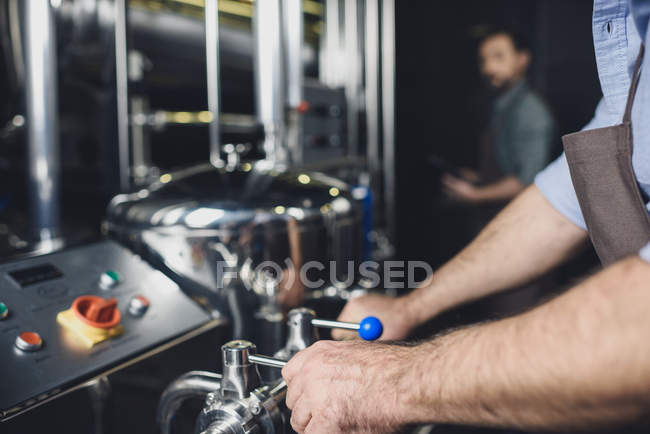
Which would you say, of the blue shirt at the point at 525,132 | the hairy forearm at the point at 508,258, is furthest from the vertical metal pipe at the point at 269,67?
the blue shirt at the point at 525,132

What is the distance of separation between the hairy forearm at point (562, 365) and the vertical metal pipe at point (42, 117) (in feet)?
Result: 2.47

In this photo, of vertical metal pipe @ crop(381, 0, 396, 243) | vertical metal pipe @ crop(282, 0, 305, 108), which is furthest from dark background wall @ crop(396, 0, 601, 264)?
vertical metal pipe @ crop(282, 0, 305, 108)

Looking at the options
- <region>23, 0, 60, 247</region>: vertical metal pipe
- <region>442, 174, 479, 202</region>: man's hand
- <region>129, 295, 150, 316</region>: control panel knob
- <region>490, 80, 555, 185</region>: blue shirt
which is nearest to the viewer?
<region>129, 295, 150, 316</region>: control panel knob

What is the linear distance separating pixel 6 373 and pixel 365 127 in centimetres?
219

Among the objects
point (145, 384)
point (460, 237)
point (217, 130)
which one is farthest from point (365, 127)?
point (145, 384)

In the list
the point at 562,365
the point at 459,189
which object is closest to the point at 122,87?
the point at 562,365

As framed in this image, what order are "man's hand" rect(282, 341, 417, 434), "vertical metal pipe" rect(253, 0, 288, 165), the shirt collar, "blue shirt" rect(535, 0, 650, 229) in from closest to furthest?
"man's hand" rect(282, 341, 417, 434) < "blue shirt" rect(535, 0, 650, 229) < "vertical metal pipe" rect(253, 0, 288, 165) < the shirt collar

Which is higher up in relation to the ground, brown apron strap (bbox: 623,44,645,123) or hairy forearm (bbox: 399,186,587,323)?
brown apron strap (bbox: 623,44,645,123)

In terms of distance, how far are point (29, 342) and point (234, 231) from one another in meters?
0.32

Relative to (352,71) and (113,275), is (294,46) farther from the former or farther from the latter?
(113,275)

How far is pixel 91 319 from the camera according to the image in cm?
65

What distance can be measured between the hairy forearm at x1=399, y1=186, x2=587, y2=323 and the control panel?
37 centimetres

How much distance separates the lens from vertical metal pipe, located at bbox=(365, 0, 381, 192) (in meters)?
2.53

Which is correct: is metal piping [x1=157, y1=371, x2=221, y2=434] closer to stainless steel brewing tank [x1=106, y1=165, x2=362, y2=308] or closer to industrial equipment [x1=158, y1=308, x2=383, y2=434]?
industrial equipment [x1=158, y1=308, x2=383, y2=434]
